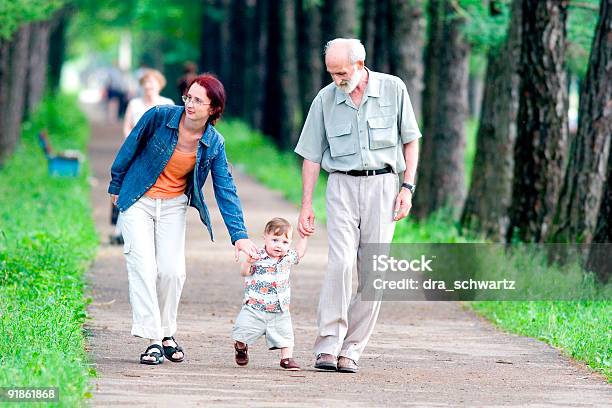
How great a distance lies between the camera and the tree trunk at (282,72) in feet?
126

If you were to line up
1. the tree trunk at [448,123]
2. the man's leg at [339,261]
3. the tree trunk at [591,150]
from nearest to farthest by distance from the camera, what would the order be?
1. the man's leg at [339,261]
2. the tree trunk at [591,150]
3. the tree trunk at [448,123]

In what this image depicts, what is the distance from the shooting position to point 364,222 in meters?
9.79

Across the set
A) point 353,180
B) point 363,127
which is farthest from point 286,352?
point 363,127

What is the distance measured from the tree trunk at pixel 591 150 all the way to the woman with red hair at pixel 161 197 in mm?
5737

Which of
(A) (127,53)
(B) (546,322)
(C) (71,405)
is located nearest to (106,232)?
(B) (546,322)

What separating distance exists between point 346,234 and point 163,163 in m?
1.27

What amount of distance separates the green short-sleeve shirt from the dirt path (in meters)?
1.39

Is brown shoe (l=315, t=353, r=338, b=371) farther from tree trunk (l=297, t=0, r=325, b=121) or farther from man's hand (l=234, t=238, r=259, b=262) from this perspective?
tree trunk (l=297, t=0, r=325, b=121)

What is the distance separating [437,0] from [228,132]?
22318mm

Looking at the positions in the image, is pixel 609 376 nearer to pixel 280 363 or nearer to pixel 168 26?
pixel 280 363

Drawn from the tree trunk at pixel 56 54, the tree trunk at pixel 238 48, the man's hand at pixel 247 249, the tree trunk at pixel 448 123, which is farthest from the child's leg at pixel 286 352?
the tree trunk at pixel 56 54

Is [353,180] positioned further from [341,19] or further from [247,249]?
[341,19]

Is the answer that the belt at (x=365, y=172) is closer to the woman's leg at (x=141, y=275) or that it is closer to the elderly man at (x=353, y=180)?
the elderly man at (x=353, y=180)

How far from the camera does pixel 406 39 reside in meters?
22.8
